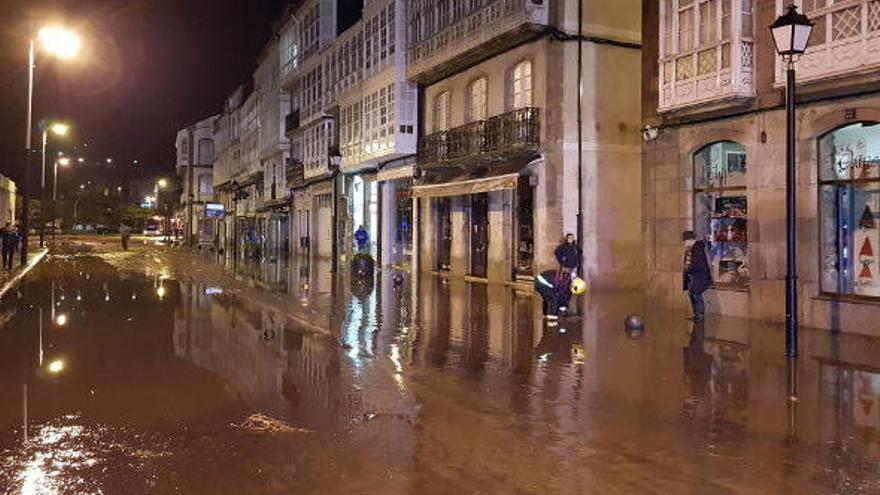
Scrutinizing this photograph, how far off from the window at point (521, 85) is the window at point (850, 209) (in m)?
10.8

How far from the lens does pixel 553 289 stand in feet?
54.1

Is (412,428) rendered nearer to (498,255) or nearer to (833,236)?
(833,236)

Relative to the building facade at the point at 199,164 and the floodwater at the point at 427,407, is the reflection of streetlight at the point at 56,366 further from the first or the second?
the building facade at the point at 199,164

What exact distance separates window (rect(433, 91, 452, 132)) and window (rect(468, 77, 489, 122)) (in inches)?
68.2

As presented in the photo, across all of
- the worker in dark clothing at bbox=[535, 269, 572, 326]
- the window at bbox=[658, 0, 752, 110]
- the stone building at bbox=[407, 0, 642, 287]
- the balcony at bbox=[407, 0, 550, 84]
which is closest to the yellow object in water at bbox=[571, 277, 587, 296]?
the worker in dark clothing at bbox=[535, 269, 572, 326]

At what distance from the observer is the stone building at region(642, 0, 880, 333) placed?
14633 mm

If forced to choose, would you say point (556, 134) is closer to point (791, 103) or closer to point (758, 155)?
point (758, 155)

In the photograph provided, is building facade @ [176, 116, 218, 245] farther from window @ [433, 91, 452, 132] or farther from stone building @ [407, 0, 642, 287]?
stone building @ [407, 0, 642, 287]

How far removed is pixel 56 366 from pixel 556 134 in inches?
625

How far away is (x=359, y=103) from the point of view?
3791cm

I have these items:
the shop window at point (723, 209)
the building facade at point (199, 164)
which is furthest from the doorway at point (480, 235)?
the building facade at point (199, 164)

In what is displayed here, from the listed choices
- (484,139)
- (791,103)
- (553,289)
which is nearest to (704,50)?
(553,289)

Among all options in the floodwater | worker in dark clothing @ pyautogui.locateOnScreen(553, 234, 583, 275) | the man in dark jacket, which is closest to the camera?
the floodwater

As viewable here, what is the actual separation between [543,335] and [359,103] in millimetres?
25518
